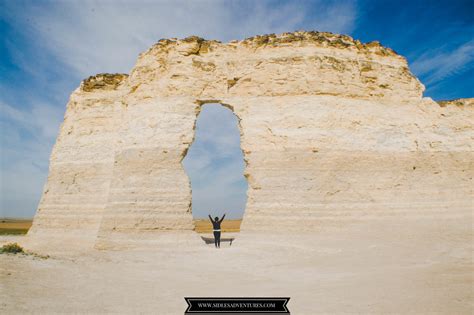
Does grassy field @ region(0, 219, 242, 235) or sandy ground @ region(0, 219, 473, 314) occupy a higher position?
grassy field @ region(0, 219, 242, 235)

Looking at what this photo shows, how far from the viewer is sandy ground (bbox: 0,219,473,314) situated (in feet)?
18.5

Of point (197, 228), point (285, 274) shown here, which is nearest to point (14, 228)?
point (197, 228)

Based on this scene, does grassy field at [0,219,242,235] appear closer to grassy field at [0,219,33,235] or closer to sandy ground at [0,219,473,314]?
grassy field at [0,219,33,235]

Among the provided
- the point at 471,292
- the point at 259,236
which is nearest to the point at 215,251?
the point at 259,236

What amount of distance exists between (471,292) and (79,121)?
16.7m

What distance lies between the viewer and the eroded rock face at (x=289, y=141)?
13.0 metres

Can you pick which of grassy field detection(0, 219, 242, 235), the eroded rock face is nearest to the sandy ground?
the eroded rock face

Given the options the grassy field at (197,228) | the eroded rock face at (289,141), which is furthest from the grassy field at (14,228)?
the eroded rock face at (289,141)

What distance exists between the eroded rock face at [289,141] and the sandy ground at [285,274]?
3.20ft

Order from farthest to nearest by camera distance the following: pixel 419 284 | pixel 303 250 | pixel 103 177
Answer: pixel 103 177 < pixel 303 250 < pixel 419 284

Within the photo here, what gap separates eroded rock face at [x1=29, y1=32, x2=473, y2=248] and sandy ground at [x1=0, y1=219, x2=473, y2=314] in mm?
975

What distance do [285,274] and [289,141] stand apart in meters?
5.90

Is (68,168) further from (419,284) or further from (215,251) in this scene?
(419,284)

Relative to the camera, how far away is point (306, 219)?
1249cm
